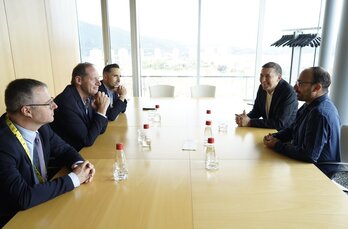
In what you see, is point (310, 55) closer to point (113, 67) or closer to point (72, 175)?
point (113, 67)

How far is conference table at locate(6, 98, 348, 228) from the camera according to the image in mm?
1188

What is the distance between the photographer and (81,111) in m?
2.30

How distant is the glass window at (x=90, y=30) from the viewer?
19.4 ft

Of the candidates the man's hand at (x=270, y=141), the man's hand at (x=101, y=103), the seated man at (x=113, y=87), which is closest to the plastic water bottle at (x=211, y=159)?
the man's hand at (x=270, y=141)

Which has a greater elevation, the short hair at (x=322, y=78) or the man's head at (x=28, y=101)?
the short hair at (x=322, y=78)

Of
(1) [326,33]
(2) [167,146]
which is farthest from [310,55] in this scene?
(2) [167,146]

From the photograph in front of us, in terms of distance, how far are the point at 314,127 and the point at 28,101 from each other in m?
1.81

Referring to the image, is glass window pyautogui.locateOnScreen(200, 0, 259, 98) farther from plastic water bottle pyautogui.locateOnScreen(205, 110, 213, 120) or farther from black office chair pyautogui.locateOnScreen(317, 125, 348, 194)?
black office chair pyautogui.locateOnScreen(317, 125, 348, 194)

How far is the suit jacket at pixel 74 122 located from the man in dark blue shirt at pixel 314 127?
1373 mm

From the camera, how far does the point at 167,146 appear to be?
83.0 inches

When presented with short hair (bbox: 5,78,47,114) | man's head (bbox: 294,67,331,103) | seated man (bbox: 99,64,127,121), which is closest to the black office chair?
man's head (bbox: 294,67,331,103)

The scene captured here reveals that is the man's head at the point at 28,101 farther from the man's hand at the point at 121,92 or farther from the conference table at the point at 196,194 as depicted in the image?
the man's hand at the point at 121,92

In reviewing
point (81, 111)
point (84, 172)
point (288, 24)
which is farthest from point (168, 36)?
point (84, 172)

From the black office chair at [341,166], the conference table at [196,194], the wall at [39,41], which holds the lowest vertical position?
the black office chair at [341,166]
